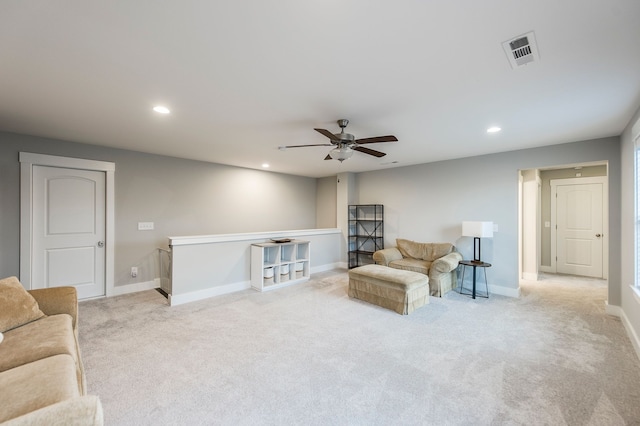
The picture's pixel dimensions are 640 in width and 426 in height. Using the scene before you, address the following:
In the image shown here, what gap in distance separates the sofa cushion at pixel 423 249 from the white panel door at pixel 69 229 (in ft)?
17.6

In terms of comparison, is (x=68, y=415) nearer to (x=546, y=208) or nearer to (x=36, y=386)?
(x=36, y=386)

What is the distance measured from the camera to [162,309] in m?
3.76

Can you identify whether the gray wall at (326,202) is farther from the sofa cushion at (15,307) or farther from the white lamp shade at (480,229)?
the sofa cushion at (15,307)

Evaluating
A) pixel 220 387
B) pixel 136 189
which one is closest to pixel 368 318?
pixel 220 387

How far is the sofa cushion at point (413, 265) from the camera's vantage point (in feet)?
15.1

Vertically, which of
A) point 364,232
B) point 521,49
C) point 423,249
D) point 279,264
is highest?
point 521,49

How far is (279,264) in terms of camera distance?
16.1ft

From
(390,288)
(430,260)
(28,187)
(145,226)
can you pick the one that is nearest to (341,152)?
(390,288)

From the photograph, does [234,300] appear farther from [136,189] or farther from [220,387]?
[136,189]

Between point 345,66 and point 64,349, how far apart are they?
8.93 feet

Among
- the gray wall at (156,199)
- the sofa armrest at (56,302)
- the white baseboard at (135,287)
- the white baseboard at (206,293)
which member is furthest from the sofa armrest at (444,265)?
the white baseboard at (135,287)

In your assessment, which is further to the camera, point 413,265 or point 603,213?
point 603,213

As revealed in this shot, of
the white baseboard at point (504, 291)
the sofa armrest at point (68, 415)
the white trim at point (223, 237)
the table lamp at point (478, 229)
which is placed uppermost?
the table lamp at point (478, 229)

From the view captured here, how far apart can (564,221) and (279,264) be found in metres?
6.35
